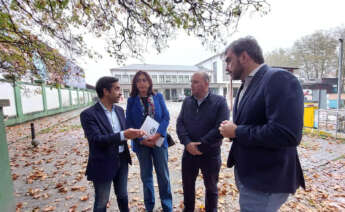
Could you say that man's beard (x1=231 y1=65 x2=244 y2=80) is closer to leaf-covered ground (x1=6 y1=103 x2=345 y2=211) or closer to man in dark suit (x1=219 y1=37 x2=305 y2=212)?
man in dark suit (x1=219 y1=37 x2=305 y2=212)

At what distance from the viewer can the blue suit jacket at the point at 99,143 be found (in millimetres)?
1880

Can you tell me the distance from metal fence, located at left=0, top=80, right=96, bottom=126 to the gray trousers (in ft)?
22.7

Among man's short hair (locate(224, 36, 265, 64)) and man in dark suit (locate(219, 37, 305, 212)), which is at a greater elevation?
man's short hair (locate(224, 36, 265, 64))

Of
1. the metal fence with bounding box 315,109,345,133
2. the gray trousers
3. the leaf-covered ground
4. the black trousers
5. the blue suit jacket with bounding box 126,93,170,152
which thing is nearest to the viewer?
the gray trousers

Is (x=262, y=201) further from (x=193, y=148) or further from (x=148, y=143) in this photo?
(x=148, y=143)

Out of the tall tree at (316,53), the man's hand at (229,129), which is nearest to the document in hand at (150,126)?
the man's hand at (229,129)

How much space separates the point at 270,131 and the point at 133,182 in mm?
3307

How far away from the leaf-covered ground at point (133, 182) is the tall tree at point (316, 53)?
2348cm

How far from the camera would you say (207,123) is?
2273mm

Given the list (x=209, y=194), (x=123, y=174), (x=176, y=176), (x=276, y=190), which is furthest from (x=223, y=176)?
(x=276, y=190)

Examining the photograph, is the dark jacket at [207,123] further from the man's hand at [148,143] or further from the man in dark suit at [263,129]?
the man in dark suit at [263,129]

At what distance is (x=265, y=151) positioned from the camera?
4.17 ft

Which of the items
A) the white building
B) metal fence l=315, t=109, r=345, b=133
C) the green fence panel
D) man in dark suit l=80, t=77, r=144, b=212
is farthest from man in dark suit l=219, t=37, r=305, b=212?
the white building

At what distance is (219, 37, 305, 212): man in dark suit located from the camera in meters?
1.13
